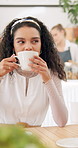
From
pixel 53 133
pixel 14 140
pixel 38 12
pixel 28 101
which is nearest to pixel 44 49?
pixel 28 101

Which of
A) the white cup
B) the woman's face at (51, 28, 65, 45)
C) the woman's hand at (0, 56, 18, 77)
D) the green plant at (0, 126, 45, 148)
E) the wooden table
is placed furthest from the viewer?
the woman's face at (51, 28, 65, 45)

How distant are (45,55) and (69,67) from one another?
2.34 metres

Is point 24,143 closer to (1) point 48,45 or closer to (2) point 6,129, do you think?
(2) point 6,129

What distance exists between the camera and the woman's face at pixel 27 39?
1474mm

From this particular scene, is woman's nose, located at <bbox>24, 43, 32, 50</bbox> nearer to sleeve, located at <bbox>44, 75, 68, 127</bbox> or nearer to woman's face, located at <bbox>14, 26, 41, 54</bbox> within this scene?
woman's face, located at <bbox>14, 26, 41, 54</bbox>

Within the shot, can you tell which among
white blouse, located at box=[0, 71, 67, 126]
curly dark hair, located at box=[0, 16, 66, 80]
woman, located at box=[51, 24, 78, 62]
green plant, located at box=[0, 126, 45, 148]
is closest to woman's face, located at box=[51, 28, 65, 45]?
woman, located at box=[51, 24, 78, 62]

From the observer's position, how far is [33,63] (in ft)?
4.24

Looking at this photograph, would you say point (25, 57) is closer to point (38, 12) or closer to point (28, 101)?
point (28, 101)

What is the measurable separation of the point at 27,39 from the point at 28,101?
0.36 meters

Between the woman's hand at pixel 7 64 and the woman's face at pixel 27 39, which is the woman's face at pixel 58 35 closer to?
the woman's face at pixel 27 39

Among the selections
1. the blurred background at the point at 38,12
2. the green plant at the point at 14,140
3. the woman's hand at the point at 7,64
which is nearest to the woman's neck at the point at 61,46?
the blurred background at the point at 38,12

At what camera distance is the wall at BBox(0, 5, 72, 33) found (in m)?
4.09

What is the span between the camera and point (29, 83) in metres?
1.69

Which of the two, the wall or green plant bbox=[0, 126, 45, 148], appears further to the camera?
the wall
